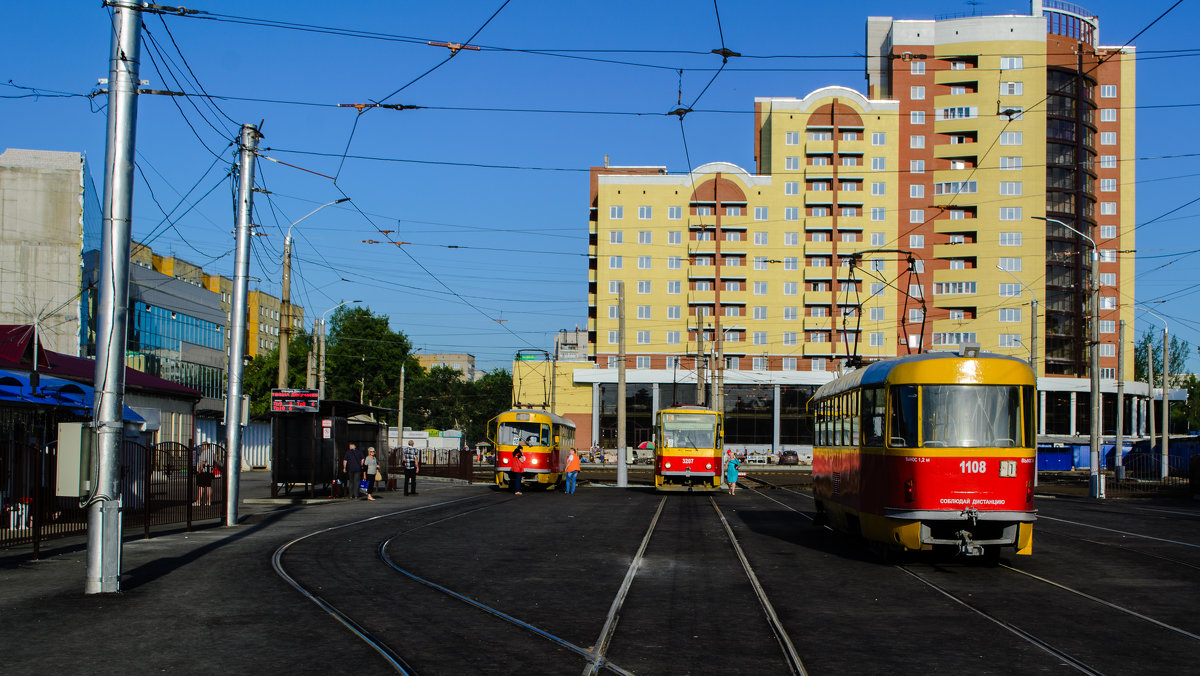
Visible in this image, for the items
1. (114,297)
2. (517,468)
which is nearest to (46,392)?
(114,297)

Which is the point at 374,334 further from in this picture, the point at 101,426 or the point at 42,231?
the point at 101,426

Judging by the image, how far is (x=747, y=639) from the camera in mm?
9445

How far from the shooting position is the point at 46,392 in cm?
2161

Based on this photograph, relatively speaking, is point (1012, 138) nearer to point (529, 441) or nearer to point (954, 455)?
point (529, 441)

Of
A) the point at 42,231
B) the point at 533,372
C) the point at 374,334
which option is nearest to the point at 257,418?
the point at 42,231

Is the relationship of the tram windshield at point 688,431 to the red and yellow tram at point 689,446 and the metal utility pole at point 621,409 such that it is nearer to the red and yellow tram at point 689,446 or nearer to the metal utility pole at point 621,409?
the red and yellow tram at point 689,446

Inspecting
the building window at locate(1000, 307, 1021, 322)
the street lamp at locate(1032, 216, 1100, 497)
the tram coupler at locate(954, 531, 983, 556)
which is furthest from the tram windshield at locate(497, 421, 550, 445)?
the building window at locate(1000, 307, 1021, 322)

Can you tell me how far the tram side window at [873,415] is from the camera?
1550 centimetres

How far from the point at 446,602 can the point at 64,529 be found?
35.7ft

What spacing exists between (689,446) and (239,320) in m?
20.6

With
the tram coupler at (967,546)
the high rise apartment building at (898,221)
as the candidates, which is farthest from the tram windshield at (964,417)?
the high rise apartment building at (898,221)

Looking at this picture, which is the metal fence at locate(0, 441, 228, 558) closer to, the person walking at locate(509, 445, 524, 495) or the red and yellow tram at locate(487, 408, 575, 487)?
the person walking at locate(509, 445, 524, 495)

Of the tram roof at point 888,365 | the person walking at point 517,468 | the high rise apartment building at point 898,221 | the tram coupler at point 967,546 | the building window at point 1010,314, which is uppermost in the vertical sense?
the high rise apartment building at point 898,221

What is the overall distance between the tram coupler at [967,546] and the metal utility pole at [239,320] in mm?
14576
